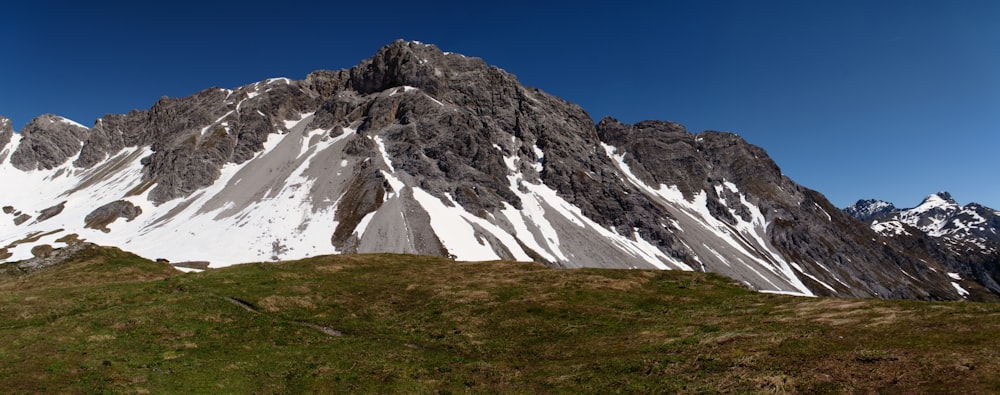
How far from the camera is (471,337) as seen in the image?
32.8 m

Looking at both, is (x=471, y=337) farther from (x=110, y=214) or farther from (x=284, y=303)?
(x=110, y=214)

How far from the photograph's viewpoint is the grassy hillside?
20719 millimetres

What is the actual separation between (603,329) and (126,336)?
101 feet

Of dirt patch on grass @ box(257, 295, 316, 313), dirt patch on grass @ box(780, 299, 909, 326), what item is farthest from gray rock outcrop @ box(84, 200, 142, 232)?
dirt patch on grass @ box(780, 299, 909, 326)

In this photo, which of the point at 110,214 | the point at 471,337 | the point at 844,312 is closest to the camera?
the point at 844,312

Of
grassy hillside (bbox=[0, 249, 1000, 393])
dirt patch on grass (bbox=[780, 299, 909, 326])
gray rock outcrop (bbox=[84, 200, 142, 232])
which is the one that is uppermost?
gray rock outcrop (bbox=[84, 200, 142, 232])

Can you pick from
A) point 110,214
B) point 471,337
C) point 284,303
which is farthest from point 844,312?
point 110,214

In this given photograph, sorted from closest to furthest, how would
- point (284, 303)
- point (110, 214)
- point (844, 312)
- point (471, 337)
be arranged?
point (844, 312), point (471, 337), point (284, 303), point (110, 214)

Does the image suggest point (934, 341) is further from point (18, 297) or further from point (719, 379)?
point (18, 297)

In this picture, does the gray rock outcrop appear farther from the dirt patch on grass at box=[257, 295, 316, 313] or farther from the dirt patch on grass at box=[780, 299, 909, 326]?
the dirt patch on grass at box=[780, 299, 909, 326]

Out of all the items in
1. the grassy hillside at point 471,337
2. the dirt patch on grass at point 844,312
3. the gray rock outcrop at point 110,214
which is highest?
the gray rock outcrop at point 110,214

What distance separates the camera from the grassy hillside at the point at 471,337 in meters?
20.7

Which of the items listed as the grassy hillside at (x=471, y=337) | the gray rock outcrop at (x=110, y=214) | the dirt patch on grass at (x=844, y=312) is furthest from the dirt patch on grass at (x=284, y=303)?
the gray rock outcrop at (x=110, y=214)

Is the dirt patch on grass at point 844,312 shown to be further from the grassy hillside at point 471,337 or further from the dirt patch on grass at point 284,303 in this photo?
the dirt patch on grass at point 284,303
